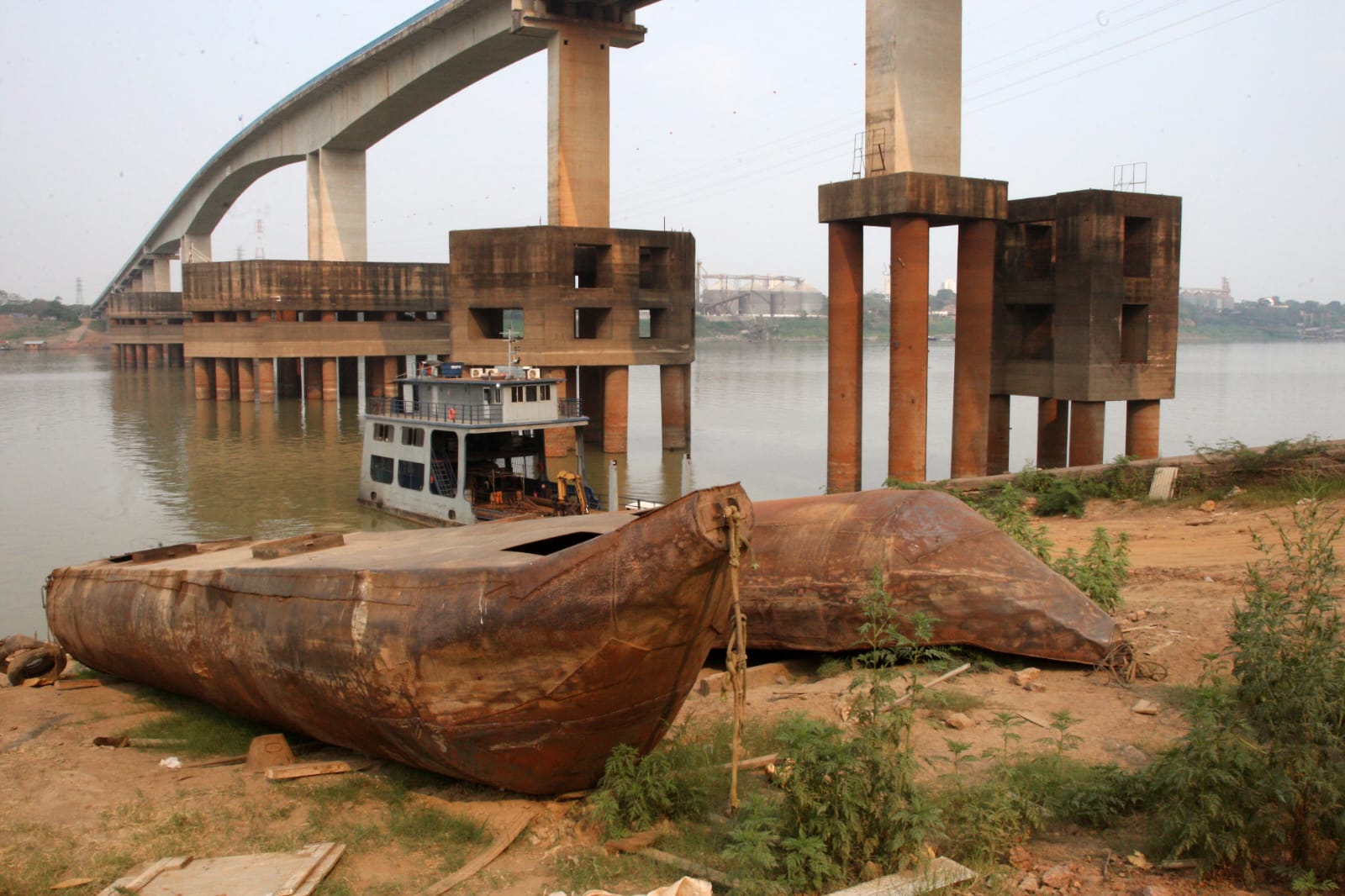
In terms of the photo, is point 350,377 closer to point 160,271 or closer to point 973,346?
point 973,346

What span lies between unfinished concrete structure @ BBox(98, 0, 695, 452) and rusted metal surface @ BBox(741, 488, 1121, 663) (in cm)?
2343

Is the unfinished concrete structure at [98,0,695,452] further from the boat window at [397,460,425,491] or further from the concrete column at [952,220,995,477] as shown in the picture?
the concrete column at [952,220,995,477]

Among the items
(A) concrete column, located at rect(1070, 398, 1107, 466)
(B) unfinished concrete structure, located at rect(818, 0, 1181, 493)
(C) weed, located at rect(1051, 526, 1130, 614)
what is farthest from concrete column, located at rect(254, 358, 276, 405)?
(C) weed, located at rect(1051, 526, 1130, 614)

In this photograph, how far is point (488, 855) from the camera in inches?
282

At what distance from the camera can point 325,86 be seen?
50.9m

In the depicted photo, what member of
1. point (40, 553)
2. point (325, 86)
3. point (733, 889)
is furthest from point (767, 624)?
point (325, 86)

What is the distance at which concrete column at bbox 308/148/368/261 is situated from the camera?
5388cm

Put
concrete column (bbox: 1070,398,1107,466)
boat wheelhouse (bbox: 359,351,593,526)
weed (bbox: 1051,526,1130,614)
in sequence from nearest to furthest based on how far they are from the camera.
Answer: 1. weed (bbox: 1051,526,1130,614)
2. boat wheelhouse (bbox: 359,351,593,526)
3. concrete column (bbox: 1070,398,1107,466)

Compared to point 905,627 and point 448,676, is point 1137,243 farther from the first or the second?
point 448,676

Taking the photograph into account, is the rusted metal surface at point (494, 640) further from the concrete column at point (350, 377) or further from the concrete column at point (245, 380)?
the concrete column at point (350, 377)

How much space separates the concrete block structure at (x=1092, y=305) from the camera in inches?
1040

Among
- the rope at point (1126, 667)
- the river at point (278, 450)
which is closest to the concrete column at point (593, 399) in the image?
the river at point (278, 450)

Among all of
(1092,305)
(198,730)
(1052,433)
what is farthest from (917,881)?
(1052,433)

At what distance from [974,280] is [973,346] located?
5.39 feet
